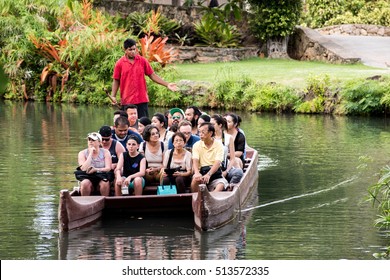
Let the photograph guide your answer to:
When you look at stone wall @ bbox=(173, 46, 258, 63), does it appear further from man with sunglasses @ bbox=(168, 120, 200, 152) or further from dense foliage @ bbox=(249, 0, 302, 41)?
man with sunglasses @ bbox=(168, 120, 200, 152)

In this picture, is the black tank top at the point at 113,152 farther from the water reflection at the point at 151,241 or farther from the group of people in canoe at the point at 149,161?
the water reflection at the point at 151,241

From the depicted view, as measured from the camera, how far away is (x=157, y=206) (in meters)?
11.0

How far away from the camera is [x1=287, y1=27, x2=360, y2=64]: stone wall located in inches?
1217

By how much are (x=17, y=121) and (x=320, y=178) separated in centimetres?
1059

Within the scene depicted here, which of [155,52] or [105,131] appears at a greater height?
[105,131]

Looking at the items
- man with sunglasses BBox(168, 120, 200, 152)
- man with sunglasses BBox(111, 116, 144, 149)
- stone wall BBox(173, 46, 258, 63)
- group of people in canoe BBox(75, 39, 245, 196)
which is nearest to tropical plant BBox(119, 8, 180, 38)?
stone wall BBox(173, 46, 258, 63)

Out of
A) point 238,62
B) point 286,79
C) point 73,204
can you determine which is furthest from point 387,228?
point 238,62

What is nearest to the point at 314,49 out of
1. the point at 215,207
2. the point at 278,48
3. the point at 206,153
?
the point at 278,48

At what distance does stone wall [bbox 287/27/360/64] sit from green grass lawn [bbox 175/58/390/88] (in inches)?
17.7

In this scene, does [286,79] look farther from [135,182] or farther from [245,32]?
[135,182]

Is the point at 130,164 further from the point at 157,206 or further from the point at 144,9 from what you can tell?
the point at 144,9

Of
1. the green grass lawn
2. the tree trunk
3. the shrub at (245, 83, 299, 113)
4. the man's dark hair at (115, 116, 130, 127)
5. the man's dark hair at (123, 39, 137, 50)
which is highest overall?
the man's dark hair at (123, 39, 137, 50)

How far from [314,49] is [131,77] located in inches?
754

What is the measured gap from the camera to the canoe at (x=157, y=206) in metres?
10.2
